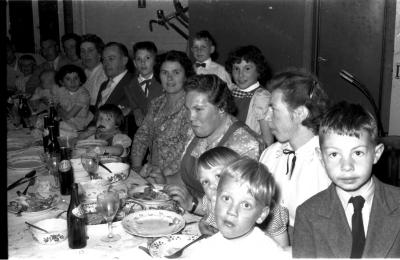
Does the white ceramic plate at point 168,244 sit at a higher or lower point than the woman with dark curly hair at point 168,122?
lower

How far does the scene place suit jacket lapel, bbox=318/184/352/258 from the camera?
159 cm

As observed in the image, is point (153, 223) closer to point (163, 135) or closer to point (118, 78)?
point (163, 135)

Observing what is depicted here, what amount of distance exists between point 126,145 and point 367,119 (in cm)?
206

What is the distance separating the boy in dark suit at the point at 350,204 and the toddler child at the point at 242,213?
17 cm

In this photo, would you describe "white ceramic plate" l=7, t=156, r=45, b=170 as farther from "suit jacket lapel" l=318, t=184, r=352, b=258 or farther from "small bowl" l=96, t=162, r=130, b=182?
"suit jacket lapel" l=318, t=184, r=352, b=258

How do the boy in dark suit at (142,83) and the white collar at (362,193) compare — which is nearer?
the white collar at (362,193)

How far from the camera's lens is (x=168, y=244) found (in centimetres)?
169

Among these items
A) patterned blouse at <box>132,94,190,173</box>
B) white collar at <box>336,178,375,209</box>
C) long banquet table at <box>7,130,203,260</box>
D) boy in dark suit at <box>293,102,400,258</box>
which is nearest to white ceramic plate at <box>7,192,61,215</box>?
long banquet table at <box>7,130,203,260</box>

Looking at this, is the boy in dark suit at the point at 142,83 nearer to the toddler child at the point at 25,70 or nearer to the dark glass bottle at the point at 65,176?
the dark glass bottle at the point at 65,176

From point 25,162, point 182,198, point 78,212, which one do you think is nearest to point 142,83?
point 25,162

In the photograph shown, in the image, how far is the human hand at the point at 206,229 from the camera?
1795 mm

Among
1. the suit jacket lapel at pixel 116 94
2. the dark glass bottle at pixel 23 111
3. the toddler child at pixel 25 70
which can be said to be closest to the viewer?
the dark glass bottle at pixel 23 111

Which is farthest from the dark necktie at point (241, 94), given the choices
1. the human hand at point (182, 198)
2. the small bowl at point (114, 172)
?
the human hand at point (182, 198)

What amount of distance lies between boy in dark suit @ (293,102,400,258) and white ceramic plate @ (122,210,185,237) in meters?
0.50
